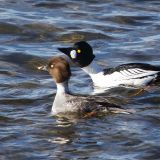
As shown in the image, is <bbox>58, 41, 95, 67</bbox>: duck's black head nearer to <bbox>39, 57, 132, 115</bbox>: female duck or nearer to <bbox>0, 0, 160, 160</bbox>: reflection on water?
<bbox>0, 0, 160, 160</bbox>: reflection on water

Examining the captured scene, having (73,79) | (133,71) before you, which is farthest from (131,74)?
(73,79)

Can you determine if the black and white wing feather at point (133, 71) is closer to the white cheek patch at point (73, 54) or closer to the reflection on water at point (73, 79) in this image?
the reflection on water at point (73, 79)

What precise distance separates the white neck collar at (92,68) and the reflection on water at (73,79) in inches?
7.5

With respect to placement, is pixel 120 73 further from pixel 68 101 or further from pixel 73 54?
pixel 68 101

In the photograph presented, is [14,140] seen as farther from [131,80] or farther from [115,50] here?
[115,50]

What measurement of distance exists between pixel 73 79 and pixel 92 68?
0.51 meters

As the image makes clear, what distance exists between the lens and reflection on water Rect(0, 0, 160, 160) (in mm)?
10711

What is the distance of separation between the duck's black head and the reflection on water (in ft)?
0.99

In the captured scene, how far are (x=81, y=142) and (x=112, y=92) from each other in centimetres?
337

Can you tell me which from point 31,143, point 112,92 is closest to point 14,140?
point 31,143

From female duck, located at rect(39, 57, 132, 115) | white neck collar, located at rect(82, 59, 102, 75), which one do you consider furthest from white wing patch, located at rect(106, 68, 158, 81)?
female duck, located at rect(39, 57, 132, 115)

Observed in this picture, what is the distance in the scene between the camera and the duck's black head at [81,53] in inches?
595

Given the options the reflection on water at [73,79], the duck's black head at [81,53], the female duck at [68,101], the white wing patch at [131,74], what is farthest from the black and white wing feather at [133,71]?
the female duck at [68,101]

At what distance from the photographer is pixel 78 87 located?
14312 millimetres
